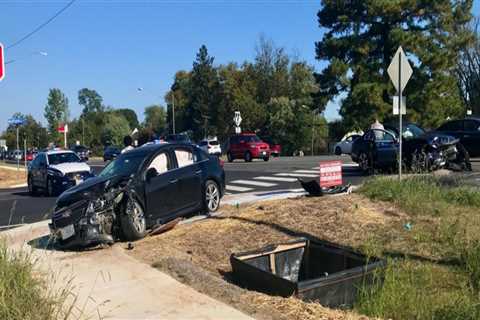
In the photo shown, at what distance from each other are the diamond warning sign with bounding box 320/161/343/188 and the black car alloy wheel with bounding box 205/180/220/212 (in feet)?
7.51

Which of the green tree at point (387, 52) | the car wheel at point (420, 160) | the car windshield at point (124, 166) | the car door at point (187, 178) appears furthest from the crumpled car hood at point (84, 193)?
the green tree at point (387, 52)

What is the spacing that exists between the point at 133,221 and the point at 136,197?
1.45ft

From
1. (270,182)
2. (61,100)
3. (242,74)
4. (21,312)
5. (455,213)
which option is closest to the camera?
(21,312)

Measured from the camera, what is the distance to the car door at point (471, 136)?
67.6ft

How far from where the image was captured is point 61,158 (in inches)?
821

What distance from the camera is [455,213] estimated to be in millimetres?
9438

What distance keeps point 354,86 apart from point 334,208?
111ft

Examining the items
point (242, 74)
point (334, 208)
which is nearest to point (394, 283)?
point (334, 208)

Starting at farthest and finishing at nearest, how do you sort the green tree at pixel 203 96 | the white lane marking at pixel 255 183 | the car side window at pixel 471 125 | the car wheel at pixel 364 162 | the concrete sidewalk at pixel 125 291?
the green tree at pixel 203 96, the car side window at pixel 471 125, the white lane marking at pixel 255 183, the car wheel at pixel 364 162, the concrete sidewalk at pixel 125 291

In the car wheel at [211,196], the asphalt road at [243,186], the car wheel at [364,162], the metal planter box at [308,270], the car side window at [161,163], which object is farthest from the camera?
the car wheel at [364,162]

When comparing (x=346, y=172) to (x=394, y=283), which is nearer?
(x=394, y=283)

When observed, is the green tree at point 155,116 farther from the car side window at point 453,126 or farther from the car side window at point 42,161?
the car side window at point 453,126

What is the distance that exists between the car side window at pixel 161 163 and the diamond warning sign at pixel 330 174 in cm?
329

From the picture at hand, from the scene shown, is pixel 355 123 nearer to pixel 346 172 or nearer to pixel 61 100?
pixel 346 172
